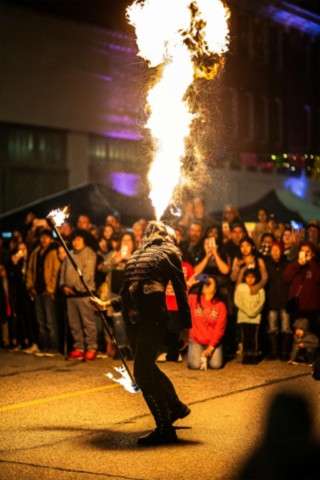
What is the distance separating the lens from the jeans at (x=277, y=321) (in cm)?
1370

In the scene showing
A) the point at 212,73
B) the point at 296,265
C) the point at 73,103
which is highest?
the point at 73,103

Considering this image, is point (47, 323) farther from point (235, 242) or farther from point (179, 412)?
point (179, 412)

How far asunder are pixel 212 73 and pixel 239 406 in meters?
4.54

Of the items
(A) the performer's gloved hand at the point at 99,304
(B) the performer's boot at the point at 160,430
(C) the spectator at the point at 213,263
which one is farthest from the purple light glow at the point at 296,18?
(B) the performer's boot at the point at 160,430

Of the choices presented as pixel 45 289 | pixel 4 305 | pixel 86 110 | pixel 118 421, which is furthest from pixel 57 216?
pixel 86 110

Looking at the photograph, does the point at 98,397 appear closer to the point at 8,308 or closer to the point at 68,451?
the point at 68,451

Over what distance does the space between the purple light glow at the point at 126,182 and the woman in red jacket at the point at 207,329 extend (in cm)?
1703

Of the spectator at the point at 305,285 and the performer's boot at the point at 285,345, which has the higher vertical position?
the spectator at the point at 305,285

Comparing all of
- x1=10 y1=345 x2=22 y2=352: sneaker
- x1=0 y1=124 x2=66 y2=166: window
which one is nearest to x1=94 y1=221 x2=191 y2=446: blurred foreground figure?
x1=10 y1=345 x2=22 y2=352: sneaker

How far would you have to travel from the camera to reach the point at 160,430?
8.12m

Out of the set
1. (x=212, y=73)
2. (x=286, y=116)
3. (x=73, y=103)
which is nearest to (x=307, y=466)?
(x=212, y=73)

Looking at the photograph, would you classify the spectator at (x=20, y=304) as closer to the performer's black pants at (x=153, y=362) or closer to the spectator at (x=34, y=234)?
the spectator at (x=34, y=234)

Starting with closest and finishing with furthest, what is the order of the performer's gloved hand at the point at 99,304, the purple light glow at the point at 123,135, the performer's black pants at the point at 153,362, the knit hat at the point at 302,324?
the performer's black pants at the point at 153,362 → the performer's gloved hand at the point at 99,304 → the knit hat at the point at 302,324 → the purple light glow at the point at 123,135

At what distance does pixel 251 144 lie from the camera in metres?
39.8
